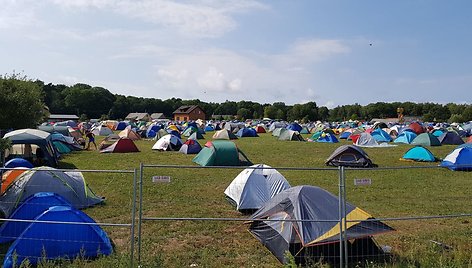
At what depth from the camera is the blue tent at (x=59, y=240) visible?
695cm

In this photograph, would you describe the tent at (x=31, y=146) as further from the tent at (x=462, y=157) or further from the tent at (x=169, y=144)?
the tent at (x=462, y=157)

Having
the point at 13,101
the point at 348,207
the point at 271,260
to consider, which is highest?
the point at 13,101

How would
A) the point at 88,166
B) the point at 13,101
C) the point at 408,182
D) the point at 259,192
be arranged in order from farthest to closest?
the point at 13,101
the point at 88,166
the point at 408,182
the point at 259,192

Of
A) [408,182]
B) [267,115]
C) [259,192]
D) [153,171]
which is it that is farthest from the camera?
[267,115]

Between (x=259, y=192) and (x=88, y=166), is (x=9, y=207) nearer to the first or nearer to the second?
(x=259, y=192)

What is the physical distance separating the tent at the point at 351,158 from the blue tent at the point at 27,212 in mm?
15211

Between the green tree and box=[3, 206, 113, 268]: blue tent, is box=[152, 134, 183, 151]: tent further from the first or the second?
box=[3, 206, 113, 268]: blue tent

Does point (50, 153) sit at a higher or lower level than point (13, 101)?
lower

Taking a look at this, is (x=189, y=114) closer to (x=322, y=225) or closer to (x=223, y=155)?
(x=223, y=155)

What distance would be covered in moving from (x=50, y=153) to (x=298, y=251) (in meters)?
15.0

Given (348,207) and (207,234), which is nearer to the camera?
(348,207)

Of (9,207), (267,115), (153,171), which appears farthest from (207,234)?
(267,115)

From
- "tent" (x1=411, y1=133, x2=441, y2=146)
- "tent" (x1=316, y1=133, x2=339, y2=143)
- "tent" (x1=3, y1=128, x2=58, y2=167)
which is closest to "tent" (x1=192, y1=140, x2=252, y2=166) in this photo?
"tent" (x1=3, y1=128, x2=58, y2=167)

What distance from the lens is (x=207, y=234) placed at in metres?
9.15
